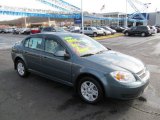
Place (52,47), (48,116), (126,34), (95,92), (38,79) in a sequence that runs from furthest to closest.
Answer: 1. (126,34)
2. (38,79)
3. (52,47)
4. (95,92)
5. (48,116)

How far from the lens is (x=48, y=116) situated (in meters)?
4.01

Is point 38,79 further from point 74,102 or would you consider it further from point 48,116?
point 48,116

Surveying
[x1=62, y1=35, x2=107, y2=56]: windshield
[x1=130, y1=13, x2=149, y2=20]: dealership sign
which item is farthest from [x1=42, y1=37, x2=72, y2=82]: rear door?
[x1=130, y1=13, x2=149, y2=20]: dealership sign

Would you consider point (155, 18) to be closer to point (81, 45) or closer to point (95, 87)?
point (81, 45)

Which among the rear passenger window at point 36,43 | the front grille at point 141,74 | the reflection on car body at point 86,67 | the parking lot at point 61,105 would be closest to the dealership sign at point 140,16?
the parking lot at point 61,105

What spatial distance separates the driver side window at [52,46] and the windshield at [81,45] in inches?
9.3

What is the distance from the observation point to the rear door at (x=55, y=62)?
196 inches

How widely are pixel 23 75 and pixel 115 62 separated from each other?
339 centimetres

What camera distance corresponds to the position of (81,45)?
5316mm

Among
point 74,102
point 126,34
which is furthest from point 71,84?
point 126,34

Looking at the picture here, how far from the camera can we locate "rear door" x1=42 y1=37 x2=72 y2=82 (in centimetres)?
497

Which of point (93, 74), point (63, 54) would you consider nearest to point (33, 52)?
point (63, 54)

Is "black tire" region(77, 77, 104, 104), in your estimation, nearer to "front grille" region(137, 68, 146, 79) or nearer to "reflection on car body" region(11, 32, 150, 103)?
"reflection on car body" region(11, 32, 150, 103)

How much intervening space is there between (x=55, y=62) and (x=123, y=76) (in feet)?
6.04
